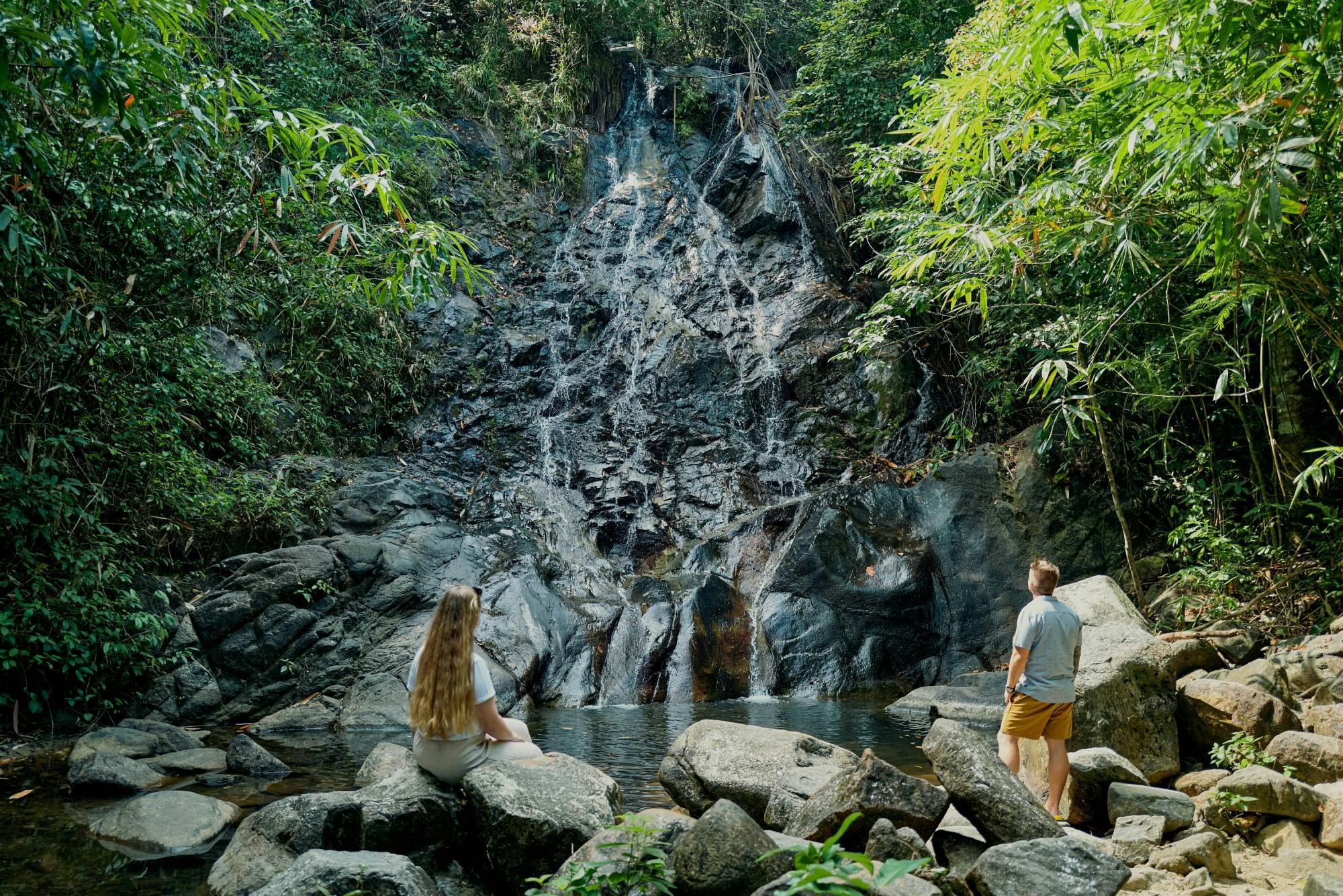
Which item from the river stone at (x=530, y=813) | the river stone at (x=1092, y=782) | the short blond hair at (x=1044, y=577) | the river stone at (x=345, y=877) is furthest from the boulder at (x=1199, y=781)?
the river stone at (x=345, y=877)

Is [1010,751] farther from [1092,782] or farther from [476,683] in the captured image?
[476,683]

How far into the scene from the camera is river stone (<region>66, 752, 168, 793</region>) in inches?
226

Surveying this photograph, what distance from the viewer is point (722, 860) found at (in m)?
3.07

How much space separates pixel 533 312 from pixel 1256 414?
38.1 feet

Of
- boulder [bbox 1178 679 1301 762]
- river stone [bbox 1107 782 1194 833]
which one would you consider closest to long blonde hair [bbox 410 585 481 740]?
river stone [bbox 1107 782 1194 833]

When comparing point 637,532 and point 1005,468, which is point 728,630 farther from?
point 1005,468

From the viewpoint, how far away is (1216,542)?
325 inches

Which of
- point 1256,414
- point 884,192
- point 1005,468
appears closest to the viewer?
point 1256,414

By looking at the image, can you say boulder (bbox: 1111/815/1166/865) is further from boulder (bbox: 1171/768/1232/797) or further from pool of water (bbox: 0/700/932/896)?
pool of water (bbox: 0/700/932/896)


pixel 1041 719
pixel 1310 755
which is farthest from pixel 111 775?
pixel 1310 755

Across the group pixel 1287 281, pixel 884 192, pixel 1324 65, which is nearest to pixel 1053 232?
pixel 1287 281

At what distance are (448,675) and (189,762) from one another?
3.53 meters

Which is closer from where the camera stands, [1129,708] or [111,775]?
[1129,708]

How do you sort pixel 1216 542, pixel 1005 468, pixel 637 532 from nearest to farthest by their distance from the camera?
pixel 1216 542 < pixel 1005 468 < pixel 637 532
